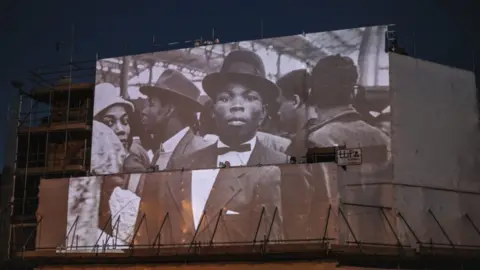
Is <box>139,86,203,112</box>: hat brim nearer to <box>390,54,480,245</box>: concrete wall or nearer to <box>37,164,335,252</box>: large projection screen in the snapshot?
<box>37,164,335,252</box>: large projection screen

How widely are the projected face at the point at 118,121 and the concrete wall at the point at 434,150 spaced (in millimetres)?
10329

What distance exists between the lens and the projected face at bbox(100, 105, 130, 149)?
28.0 m

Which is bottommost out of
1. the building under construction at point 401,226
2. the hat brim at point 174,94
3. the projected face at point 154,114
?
the building under construction at point 401,226

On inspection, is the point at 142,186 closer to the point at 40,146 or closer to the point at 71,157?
the point at 71,157

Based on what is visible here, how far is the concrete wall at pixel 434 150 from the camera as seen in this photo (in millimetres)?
24297

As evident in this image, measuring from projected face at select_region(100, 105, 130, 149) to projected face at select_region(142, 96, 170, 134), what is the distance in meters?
0.80

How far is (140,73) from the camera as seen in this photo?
2839 cm

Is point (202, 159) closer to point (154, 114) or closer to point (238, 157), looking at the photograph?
point (238, 157)

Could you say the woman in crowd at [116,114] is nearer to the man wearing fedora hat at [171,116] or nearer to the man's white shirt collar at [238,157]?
the man wearing fedora hat at [171,116]

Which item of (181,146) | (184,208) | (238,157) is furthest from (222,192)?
(181,146)

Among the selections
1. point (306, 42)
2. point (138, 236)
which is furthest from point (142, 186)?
point (306, 42)

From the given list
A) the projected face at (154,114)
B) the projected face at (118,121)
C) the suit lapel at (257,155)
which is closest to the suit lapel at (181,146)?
the projected face at (154,114)

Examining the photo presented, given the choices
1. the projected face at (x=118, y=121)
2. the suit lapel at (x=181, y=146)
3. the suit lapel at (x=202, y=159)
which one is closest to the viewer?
the suit lapel at (x=202, y=159)

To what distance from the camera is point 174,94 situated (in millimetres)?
27672
